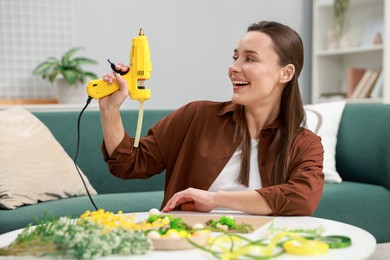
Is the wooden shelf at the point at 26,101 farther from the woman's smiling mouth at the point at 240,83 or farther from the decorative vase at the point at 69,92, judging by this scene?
the woman's smiling mouth at the point at 240,83

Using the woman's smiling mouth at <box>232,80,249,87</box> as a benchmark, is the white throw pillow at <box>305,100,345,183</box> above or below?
below

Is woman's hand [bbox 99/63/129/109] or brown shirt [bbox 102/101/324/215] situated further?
brown shirt [bbox 102/101/324/215]

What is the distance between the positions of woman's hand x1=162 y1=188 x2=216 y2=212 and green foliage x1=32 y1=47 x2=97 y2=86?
2176mm

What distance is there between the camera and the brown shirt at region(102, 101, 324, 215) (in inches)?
65.8

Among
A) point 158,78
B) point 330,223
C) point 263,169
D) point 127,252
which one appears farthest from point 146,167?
point 158,78

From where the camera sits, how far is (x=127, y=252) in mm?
1063

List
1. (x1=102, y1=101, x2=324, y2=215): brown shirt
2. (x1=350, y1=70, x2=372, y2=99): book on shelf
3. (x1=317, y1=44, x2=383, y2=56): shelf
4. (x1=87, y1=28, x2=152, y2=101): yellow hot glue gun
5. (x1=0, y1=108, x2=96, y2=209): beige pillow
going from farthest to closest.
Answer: (x1=350, y1=70, x2=372, y2=99): book on shelf, (x1=317, y1=44, x2=383, y2=56): shelf, (x1=0, y1=108, x2=96, y2=209): beige pillow, (x1=102, y1=101, x2=324, y2=215): brown shirt, (x1=87, y1=28, x2=152, y2=101): yellow hot glue gun

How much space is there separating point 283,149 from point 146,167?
0.41m

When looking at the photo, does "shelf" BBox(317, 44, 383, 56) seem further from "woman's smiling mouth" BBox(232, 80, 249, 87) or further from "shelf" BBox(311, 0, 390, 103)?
"woman's smiling mouth" BBox(232, 80, 249, 87)

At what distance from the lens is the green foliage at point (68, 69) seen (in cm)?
361

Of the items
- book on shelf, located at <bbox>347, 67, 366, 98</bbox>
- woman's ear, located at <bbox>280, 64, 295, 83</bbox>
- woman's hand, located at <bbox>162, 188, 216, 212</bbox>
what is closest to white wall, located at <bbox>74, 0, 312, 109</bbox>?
book on shelf, located at <bbox>347, 67, 366, 98</bbox>

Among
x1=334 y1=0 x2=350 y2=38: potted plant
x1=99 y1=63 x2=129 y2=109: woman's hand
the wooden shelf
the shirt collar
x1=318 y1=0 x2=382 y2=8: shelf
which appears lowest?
the wooden shelf

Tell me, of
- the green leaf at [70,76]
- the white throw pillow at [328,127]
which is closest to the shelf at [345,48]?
the white throw pillow at [328,127]

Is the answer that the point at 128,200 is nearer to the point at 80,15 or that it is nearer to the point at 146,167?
the point at 146,167
